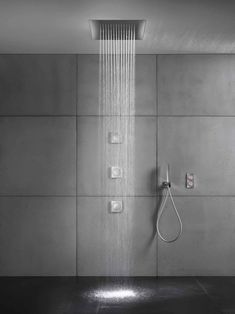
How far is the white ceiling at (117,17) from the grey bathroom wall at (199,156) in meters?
0.31

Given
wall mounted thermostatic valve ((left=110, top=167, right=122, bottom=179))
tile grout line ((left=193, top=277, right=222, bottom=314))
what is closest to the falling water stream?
wall mounted thermostatic valve ((left=110, top=167, right=122, bottom=179))

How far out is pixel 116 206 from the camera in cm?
444

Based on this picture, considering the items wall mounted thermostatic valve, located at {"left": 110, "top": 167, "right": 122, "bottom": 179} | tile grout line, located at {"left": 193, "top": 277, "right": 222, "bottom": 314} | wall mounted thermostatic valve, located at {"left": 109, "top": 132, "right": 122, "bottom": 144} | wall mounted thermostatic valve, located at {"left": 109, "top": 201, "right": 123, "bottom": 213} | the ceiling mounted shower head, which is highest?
the ceiling mounted shower head

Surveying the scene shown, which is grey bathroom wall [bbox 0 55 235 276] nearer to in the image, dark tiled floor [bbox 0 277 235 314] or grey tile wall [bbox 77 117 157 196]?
grey tile wall [bbox 77 117 157 196]

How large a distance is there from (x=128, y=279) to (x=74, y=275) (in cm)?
61

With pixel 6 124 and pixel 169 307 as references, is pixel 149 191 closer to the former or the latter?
pixel 169 307

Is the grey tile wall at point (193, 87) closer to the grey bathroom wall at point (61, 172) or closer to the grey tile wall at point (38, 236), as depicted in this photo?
the grey bathroom wall at point (61, 172)

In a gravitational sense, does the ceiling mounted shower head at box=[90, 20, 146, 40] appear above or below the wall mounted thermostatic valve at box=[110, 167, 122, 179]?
above

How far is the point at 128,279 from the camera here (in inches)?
172

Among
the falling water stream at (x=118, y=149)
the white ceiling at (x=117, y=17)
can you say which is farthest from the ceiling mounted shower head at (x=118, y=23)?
the falling water stream at (x=118, y=149)

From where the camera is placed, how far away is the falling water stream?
4.43 m

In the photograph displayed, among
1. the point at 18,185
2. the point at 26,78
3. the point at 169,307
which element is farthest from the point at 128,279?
the point at 26,78

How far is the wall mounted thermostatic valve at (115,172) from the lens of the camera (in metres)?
4.44

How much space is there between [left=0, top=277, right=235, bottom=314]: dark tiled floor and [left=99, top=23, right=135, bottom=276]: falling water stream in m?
0.35
